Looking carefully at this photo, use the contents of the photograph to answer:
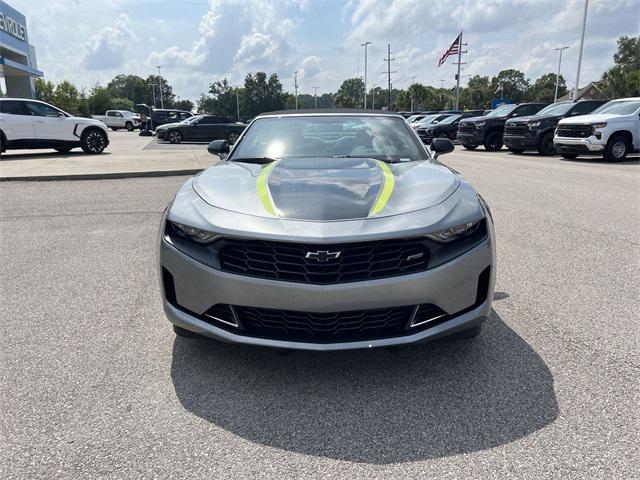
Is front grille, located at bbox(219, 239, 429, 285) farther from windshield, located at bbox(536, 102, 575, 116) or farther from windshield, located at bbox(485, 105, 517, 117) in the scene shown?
windshield, located at bbox(485, 105, 517, 117)

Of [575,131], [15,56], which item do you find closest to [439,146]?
[575,131]

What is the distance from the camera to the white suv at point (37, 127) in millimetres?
14297

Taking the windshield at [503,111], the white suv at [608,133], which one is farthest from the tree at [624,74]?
the white suv at [608,133]

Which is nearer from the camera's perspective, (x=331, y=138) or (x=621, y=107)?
(x=331, y=138)

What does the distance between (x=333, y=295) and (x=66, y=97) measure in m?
62.7

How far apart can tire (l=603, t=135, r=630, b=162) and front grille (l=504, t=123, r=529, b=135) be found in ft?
10.5

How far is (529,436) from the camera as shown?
2.18 meters

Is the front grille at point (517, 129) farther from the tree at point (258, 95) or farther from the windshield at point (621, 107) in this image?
the tree at point (258, 95)

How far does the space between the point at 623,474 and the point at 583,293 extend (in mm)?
2238

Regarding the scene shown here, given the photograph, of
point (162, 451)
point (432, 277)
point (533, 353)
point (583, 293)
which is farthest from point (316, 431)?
point (583, 293)

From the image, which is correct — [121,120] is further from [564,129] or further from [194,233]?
[194,233]

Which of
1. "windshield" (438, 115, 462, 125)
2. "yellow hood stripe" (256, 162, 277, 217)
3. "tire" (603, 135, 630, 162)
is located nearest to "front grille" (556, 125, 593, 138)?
"tire" (603, 135, 630, 162)

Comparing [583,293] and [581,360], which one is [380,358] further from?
[583,293]

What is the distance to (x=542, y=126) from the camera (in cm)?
1700
